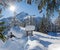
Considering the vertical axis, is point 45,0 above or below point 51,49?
above

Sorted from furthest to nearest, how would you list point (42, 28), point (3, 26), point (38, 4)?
point (42, 28), point (38, 4), point (3, 26)

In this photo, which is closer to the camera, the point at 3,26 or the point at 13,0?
the point at 3,26

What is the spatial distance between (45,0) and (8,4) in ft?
1.48

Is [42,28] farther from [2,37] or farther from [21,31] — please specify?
Answer: [2,37]

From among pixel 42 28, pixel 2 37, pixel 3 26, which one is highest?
pixel 3 26

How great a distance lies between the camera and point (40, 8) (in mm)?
2178

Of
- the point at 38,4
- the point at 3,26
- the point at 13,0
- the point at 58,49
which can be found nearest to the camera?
the point at 3,26

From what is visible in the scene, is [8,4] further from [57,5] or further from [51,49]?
[51,49]

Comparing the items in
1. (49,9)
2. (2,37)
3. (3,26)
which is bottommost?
(2,37)

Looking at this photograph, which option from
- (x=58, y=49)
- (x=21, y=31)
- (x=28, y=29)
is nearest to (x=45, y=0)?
(x=58, y=49)

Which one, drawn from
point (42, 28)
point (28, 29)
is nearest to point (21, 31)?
point (28, 29)

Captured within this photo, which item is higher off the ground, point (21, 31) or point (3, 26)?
point (3, 26)

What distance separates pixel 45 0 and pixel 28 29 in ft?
26.8

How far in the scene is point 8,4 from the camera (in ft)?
7.44
